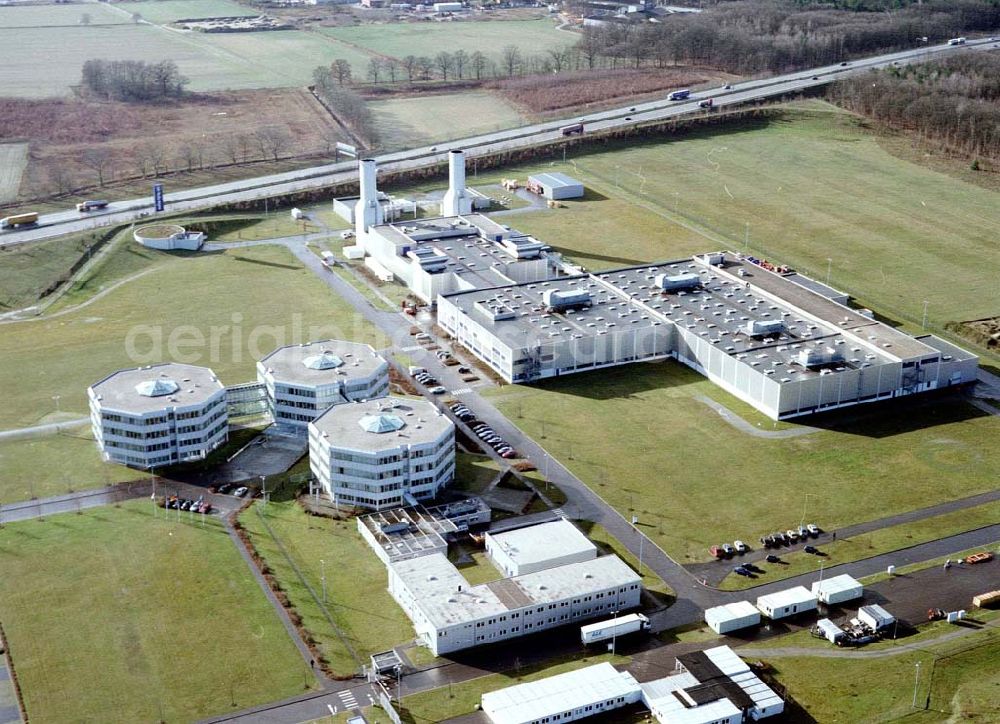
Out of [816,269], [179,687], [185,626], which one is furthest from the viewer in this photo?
[816,269]

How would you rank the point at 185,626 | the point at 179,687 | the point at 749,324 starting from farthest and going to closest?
the point at 749,324 → the point at 185,626 → the point at 179,687

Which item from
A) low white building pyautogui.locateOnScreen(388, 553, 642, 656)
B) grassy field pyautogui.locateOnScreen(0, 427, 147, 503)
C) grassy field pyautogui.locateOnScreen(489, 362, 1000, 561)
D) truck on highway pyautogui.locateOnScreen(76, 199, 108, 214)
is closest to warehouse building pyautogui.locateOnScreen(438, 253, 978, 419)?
grassy field pyautogui.locateOnScreen(489, 362, 1000, 561)

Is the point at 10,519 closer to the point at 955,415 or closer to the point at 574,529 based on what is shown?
the point at 574,529

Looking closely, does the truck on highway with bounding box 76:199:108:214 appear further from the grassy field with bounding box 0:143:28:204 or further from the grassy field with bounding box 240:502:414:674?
the grassy field with bounding box 240:502:414:674

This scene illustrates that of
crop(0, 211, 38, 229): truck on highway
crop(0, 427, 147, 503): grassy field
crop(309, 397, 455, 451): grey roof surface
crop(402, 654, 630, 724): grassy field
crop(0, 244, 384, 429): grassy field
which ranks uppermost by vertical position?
crop(0, 211, 38, 229): truck on highway

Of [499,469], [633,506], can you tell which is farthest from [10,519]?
[633,506]

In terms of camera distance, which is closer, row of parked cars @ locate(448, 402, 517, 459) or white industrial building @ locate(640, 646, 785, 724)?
white industrial building @ locate(640, 646, 785, 724)

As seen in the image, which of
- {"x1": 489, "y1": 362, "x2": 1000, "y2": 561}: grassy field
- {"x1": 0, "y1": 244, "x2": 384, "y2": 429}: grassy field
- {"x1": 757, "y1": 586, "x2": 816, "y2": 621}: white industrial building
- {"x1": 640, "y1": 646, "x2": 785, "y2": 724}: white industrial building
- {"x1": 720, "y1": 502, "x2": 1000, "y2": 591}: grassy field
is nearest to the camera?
{"x1": 640, "y1": 646, "x2": 785, "y2": 724}: white industrial building

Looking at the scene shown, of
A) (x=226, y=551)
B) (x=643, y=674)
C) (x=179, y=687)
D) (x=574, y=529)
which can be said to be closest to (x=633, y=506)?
(x=574, y=529)

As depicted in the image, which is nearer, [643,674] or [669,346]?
[643,674]
